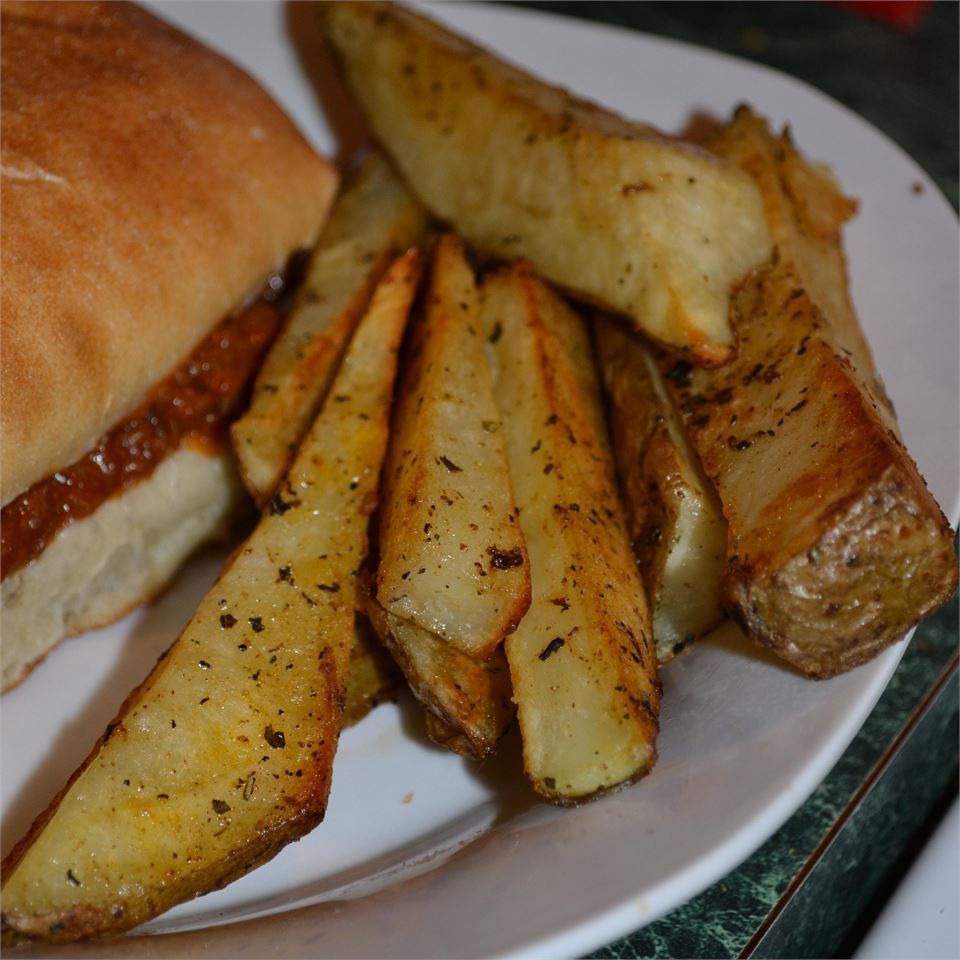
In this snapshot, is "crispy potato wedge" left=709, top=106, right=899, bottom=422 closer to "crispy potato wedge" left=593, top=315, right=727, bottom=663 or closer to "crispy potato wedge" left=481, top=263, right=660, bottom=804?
"crispy potato wedge" left=593, top=315, right=727, bottom=663

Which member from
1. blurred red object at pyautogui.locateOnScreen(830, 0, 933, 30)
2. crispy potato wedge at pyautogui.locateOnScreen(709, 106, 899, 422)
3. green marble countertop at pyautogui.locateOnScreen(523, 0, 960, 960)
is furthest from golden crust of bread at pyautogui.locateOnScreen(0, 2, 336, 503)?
blurred red object at pyautogui.locateOnScreen(830, 0, 933, 30)

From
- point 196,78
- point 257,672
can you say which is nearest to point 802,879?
point 257,672

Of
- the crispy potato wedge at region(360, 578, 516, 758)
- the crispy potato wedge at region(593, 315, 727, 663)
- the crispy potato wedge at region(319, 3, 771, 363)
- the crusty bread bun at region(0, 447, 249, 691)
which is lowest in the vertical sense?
the crusty bread bun at region(0, 447, 249, 691)

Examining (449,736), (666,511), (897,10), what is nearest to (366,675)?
(449,736)

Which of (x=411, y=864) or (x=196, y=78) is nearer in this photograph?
(x=411, y=864)

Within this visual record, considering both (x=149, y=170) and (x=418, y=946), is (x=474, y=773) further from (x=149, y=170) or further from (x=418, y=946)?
(x=149, y=170)

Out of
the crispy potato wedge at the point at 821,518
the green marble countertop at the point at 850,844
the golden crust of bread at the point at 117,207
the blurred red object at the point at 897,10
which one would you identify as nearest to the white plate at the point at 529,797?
the crispy potato wedge at the point at 821,518
